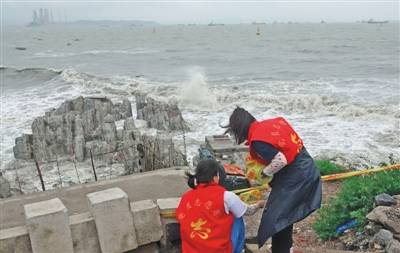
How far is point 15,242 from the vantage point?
359cm

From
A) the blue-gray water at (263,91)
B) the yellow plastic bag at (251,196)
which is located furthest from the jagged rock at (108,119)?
the yellow plastic bag at (251,196)

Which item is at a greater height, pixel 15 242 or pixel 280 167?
pixel 280 167

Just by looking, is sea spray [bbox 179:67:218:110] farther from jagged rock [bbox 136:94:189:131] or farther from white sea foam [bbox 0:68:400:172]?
jagged rock [bbox 136:94:189:131]

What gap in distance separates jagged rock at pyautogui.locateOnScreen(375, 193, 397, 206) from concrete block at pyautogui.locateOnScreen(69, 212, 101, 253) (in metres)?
2.93

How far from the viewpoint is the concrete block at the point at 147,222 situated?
398 cm

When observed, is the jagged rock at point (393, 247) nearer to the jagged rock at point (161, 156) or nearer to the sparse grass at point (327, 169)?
the sparse grass at point (327, 169)

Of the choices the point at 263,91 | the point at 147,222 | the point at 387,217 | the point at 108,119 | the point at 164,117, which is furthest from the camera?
the point at 263,91

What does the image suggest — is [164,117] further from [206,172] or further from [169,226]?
[206,172]

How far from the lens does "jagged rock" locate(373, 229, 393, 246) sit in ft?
14.5

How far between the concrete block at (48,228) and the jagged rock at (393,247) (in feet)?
8.92

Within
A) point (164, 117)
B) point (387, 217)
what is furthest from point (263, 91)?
point (387, 217)

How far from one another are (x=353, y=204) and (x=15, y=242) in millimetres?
3462

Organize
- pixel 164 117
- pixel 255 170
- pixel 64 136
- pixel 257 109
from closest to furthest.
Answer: pixel 255 170 → pixel 64 136 → pixel 164 117 → pixel 257 109

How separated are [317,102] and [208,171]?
50.6 feet
